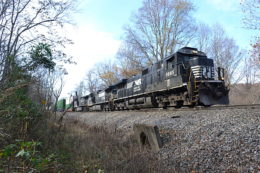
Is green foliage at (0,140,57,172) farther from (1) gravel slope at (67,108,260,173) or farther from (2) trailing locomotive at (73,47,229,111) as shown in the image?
(2) trailing locomotive at (73,47,229,111)

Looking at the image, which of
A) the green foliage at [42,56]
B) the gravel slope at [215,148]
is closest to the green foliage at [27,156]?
the gravel slope at [215,148]

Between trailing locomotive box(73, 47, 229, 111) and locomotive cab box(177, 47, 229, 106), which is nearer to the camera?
locomotive cab box(177, 47, 229, 106)

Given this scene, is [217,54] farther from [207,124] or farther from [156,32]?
[207,124]

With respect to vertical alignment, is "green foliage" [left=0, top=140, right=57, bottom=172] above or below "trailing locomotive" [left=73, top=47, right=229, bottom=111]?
below

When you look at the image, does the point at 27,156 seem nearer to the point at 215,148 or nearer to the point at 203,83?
the point at 215,148

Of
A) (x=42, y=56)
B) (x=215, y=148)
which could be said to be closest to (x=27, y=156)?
(x=215, y=148)

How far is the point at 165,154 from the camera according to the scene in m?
4.43

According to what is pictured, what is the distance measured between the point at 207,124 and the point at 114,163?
9.09ft

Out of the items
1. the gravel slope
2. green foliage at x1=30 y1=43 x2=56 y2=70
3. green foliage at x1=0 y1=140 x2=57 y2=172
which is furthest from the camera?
green foliage at x1=30 y1=43 x2=56 y2=70

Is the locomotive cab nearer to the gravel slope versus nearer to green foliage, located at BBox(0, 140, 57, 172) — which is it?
the gravel slope

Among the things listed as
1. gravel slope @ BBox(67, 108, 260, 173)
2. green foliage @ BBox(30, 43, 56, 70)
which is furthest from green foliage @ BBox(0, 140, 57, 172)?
green foliage @ BBox(30, 43, 56, 70)

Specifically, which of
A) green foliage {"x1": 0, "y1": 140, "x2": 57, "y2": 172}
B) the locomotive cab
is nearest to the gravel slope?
green foliage {"x1": 0, "y1": 140, "x2": 57, "y2": 172}

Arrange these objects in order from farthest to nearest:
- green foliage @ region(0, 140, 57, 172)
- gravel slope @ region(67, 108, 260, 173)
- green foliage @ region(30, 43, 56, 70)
Answer: green foliage @ region(30, 43, 56, 70) → gravel slope @ region(67, 108, 260, 173) → green foliage @ region(0, 140, 57, 172)

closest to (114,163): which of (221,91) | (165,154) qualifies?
(165,154)
